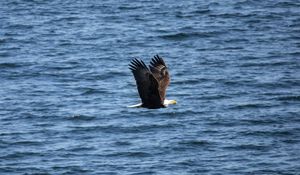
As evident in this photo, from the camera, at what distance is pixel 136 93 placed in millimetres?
41312

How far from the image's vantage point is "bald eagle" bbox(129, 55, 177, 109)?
2138 cm

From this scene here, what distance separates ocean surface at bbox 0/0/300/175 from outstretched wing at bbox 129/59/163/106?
9.39m

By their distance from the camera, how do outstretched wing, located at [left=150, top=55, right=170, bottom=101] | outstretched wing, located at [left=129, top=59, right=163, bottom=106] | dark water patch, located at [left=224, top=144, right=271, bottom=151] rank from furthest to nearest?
1. dark water patch, located at [left=224, top=144, right=271, bottom=151]
2. outstretched wing, located at [left=150, top=55, right=170, bottom=101]
3. outstretched wing, located at [left=129, top=59, right=163, bottom=106]

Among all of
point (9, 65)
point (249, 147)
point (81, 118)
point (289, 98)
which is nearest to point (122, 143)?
point (81, 118)

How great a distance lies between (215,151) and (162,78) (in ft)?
36.2

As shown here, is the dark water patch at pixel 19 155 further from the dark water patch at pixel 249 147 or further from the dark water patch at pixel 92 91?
the dark water patch at pixel 92 91

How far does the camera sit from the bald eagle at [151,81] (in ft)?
70.1

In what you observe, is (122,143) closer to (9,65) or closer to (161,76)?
(161,76)

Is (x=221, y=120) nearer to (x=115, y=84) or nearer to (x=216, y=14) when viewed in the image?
(x=115, y=84)

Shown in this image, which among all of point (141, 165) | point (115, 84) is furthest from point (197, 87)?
point (141, 165)

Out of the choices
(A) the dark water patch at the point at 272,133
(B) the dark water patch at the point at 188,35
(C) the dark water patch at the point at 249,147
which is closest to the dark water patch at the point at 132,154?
(C) the dark water patch at the point at 249,147

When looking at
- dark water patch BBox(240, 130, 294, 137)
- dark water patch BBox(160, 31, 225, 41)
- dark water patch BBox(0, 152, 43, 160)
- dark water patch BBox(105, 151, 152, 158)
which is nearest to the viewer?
dark water patch BBox(105, 151, 152, 158)

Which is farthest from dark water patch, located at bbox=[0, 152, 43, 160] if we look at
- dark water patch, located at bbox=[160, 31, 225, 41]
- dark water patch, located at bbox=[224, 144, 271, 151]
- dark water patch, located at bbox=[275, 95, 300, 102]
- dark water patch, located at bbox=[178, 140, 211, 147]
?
dark water patch, located at bbox=[160, 31, 225, 41]

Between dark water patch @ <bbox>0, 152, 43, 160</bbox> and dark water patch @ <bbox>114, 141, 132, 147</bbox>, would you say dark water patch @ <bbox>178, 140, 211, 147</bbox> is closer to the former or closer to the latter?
dark water patch @ <bbox>114, 141, 132, 147</bbox>
